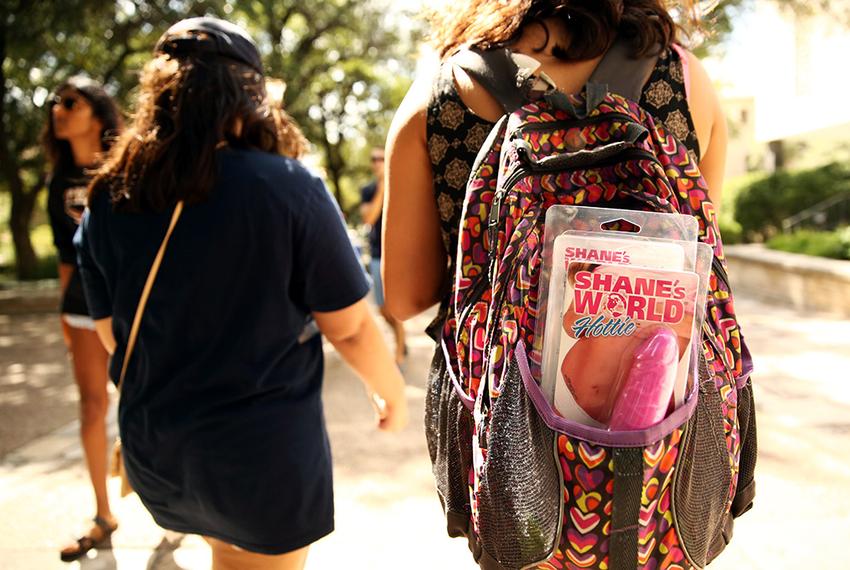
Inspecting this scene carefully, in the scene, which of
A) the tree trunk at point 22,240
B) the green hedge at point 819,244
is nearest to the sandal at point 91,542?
the green hedge at point 819,244

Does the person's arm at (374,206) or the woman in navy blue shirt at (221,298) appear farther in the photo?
the person's arm at (374,206)

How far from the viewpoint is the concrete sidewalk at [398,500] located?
3061mm

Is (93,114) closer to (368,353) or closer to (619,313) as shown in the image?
(368,353)

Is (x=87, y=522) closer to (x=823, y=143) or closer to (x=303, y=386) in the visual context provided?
(x=303, y=386)

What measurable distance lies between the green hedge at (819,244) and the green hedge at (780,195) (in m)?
2.67

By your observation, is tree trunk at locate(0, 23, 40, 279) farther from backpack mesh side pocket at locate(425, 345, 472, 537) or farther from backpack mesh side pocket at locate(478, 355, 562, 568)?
backpack mesh side pocket at locate(478, 355, 562, 568)

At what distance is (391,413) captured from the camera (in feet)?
6.44

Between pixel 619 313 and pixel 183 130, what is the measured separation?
1.14m

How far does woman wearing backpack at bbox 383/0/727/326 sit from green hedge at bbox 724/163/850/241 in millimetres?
12783

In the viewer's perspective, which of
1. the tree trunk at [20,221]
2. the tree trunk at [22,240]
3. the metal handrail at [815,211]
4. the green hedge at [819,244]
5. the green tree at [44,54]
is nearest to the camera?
the green hedge at [819,244]

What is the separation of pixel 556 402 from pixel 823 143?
34.2 metres

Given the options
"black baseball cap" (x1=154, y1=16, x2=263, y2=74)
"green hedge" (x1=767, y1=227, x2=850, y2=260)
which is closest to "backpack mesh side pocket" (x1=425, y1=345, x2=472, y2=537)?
"black baseball cap" (x1=154, y1=16, x2=263, y2=74)

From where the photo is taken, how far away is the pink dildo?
110 centimetres

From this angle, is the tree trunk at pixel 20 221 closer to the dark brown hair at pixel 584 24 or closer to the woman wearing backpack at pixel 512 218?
the woman wearing backpack at pixel 512 218
